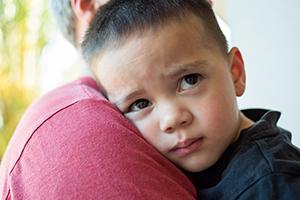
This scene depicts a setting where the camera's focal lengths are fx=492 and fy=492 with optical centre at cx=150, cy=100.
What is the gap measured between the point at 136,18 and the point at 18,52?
5.25ft

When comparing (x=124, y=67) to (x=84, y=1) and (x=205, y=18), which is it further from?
(x=84, y=1)

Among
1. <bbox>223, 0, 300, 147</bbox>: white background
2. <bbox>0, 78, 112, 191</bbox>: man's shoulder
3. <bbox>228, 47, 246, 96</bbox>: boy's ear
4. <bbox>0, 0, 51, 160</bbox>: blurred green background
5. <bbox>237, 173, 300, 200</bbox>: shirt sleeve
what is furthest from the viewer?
<bbox>0, 0, 51, 160</bbox>: blurred green background

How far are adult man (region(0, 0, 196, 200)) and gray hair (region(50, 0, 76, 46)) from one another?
41 centimetres

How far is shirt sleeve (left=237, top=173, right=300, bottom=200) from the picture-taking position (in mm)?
701

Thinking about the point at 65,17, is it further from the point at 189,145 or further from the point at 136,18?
the point at 189,145

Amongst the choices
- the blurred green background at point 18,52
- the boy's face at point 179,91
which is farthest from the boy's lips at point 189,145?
the blurred green background at point 18,52

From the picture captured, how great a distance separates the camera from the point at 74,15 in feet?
4.08

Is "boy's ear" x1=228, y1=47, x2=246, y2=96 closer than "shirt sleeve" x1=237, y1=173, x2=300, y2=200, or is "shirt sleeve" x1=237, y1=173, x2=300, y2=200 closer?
"shirt sleeve" x1=237, y1=173, x2=300, y2=200

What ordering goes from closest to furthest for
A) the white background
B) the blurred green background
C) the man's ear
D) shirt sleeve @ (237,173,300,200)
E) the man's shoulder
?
shirt sleeve @ (237,173,300,200) < the man's shoulder < the man's ear < the white background < the blurred green background


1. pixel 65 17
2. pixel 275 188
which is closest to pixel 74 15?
pixel 65 17

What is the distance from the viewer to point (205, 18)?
0.91 metres

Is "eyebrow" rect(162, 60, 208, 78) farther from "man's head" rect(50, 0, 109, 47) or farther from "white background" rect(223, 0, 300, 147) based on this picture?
"white background" rect(223, 0, 300, 147)

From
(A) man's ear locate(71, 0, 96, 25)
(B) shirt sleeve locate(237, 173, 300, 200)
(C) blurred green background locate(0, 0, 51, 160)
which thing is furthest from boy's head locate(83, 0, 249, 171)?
(C) blurred green background locate(0, 0, 51, 160)

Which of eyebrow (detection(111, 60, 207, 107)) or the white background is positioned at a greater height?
eyebrow (detection(111, 60, 207, 107))
